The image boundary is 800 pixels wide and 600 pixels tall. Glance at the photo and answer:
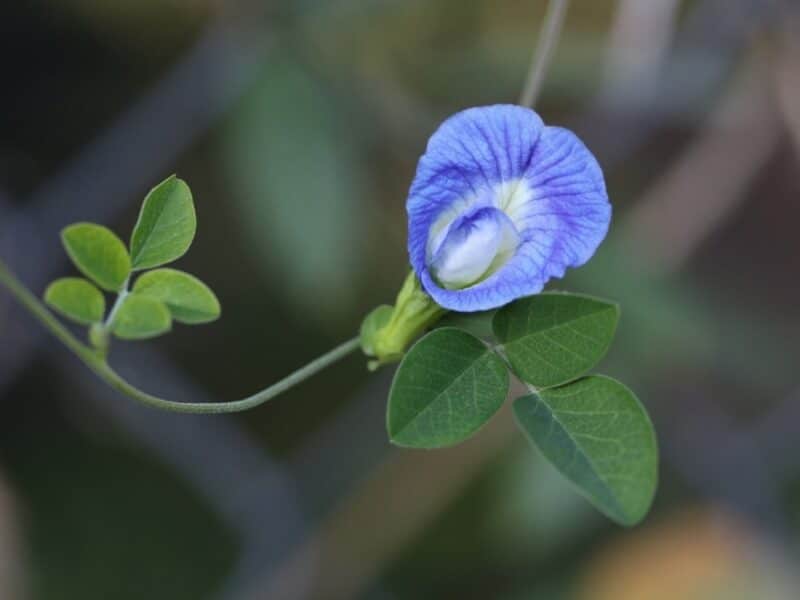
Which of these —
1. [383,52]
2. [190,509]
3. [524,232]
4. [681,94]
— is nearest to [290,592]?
[190,509]

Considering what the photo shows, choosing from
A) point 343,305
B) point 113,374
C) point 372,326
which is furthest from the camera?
point 343,305

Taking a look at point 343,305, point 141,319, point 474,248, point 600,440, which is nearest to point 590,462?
point 600,440

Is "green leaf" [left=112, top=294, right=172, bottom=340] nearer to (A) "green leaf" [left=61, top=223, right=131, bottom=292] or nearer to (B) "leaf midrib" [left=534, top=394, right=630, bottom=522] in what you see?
(A) "green leaf" [left=61, top=223, right=131, bottom=292]

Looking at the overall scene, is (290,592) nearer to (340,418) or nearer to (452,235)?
(340,418)

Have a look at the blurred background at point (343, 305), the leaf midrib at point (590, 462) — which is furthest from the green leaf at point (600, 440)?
the blurred background at point (343, 305)

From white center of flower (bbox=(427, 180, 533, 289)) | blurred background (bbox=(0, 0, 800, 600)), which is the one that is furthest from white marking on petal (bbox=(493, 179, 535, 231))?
blurred background (bbox=(0, 0, 800, 600))

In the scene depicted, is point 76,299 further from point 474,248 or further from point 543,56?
point 543,56
